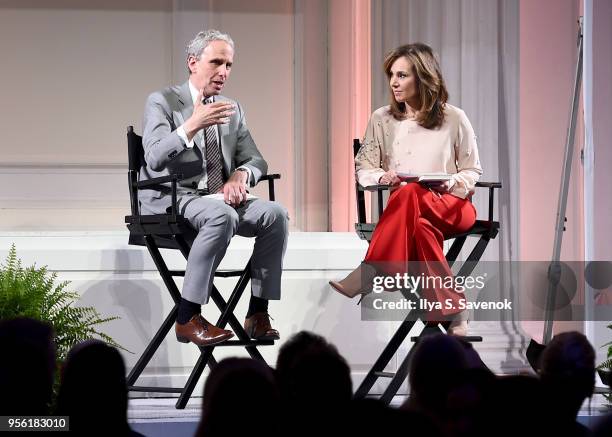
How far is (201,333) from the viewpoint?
375cm

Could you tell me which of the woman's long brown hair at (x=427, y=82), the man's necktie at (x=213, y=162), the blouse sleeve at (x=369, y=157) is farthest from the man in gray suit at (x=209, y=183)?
the woman's long brown hair at (x=427, y=82)

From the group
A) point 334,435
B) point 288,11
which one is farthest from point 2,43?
point 334,435

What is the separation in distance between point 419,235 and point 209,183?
0.86 metres

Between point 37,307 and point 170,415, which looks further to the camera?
point 170,415

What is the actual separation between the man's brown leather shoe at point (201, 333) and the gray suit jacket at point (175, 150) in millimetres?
480

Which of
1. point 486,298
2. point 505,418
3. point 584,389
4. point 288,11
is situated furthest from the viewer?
point 288,11

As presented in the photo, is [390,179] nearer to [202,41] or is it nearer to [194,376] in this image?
[202,41]

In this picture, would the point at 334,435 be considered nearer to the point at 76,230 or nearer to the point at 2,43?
the point at 76,230

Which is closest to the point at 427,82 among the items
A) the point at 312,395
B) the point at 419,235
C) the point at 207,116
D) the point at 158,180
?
the point at 419,235

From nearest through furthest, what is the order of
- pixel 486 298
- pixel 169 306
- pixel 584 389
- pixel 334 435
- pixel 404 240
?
pixel 334 435 < pixel 584 389 < pixel 404 240 < pixel 169 306 < pixel 486 298

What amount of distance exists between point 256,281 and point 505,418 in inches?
97.3

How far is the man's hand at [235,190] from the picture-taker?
12.8 feet

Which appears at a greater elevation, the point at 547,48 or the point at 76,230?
the point at 547,48

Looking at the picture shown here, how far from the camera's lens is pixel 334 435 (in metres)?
1.41
